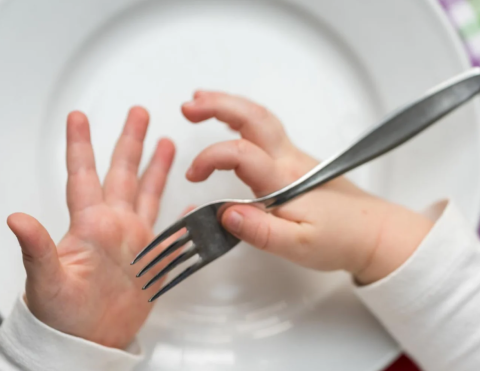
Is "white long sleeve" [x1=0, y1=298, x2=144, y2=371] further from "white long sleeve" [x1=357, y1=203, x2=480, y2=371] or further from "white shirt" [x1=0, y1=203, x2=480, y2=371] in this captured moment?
"white long sleeve" [x1=357, y1=203, x2=480, y2=371]

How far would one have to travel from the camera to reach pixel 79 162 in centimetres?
34

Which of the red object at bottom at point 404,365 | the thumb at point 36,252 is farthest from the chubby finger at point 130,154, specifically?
the red object at bottom at point 404,365

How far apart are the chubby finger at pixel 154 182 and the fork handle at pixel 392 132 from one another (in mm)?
104

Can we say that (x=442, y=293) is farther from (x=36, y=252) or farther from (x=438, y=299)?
(x=36, y=252)

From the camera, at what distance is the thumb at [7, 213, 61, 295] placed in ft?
0.82

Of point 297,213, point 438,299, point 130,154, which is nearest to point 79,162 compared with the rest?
point 130,154

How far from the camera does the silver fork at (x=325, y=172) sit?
1.04 ft

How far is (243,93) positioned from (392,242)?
0.20m

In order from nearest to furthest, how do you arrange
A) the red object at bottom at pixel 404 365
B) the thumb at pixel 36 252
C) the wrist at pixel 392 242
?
the thumb at pixel 36 252
the wrist at pixel 392 242
the red object at bottom at pixel 404 365

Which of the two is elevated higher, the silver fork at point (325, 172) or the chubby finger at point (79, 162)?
the chubby finger at point (79, 162)

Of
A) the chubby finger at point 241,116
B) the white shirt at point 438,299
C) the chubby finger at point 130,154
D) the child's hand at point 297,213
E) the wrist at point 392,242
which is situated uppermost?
the chubby finger at point 130,154

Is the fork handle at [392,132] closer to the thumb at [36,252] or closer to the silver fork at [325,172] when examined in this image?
the silver fork at [325,172]

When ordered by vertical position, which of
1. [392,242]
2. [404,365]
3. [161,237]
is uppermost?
[161,237]

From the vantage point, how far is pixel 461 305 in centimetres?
35
